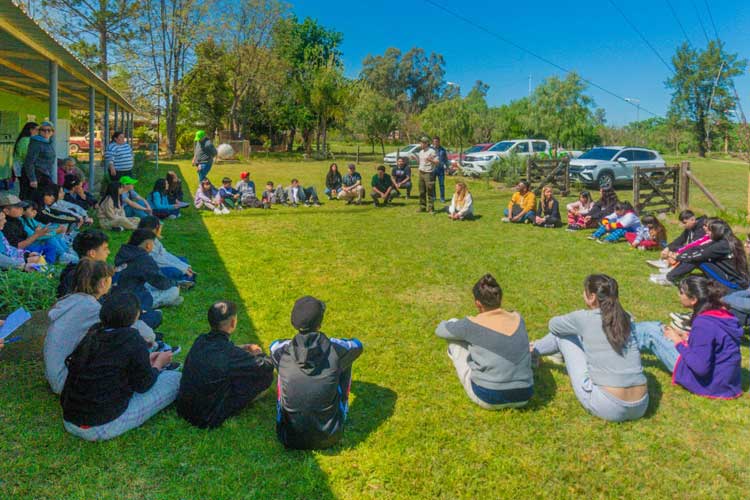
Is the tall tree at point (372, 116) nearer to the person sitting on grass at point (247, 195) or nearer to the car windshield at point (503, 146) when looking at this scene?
the car windshield at point (503, 146)

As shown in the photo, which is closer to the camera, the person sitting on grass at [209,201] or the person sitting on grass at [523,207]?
the person sitting on grass at [523,207]

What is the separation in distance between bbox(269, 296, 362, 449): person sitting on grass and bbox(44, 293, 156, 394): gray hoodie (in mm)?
1441

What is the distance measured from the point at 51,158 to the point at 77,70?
2.79 m

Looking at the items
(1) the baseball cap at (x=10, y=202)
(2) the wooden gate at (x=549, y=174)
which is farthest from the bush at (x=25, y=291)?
(2) the wooden gate at (x=549, y=174)

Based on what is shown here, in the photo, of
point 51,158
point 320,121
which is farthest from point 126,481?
point 320,121

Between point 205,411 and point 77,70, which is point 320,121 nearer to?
point 77,70

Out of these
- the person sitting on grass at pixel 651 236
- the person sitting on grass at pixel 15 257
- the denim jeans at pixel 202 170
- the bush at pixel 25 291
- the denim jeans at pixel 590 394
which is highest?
the denim jeans at pixel 202 170

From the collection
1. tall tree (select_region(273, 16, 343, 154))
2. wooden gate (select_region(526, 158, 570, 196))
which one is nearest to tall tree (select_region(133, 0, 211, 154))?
tall tree (select_region(273, 16, 343, 154))

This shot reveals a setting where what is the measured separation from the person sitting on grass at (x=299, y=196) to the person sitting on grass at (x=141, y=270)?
8.61 meters

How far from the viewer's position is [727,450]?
371cm

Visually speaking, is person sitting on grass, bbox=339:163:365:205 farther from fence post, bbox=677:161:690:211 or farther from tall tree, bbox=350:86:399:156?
tall tree, bbox=350:86:399:156

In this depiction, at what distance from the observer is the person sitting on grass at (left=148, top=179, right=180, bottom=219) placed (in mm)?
11328

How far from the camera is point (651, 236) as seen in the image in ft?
31.5

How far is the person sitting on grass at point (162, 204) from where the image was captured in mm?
11328
